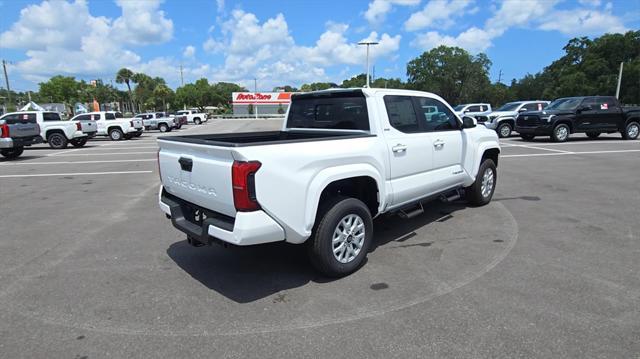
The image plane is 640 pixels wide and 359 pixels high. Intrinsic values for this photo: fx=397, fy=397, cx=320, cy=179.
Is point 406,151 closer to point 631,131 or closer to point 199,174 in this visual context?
point 199,174

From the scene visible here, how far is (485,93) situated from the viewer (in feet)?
265

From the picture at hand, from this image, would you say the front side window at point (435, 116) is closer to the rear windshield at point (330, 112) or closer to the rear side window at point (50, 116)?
the rear windshield at point (330, 112)

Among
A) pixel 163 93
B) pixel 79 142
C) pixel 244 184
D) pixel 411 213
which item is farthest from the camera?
pixel 163 93

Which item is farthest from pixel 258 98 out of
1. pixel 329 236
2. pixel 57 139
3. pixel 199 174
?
pixel 329 236

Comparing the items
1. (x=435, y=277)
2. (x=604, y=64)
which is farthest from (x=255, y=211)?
(x=604, y=64)

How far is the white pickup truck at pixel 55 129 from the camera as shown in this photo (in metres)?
18.8

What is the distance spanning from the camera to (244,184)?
3.18 m

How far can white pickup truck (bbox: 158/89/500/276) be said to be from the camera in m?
3.30

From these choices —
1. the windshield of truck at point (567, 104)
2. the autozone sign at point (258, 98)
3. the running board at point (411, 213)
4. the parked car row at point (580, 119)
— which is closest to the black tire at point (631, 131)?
the parked car row at point (580, 119)

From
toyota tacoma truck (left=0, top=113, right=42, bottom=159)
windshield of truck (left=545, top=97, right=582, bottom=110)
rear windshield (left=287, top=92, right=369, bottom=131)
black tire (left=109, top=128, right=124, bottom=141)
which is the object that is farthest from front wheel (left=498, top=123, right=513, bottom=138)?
black tire (left=109, top=128, right=124, bottom=141)

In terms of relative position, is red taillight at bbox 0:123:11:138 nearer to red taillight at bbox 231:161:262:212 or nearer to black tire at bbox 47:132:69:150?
black tire at bbox 47:132:69:150

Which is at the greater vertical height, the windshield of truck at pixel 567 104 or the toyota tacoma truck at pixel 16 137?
the windshield of truck at pixel 567 104

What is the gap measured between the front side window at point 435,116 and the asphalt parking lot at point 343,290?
1391mm

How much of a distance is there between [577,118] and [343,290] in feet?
55.4
